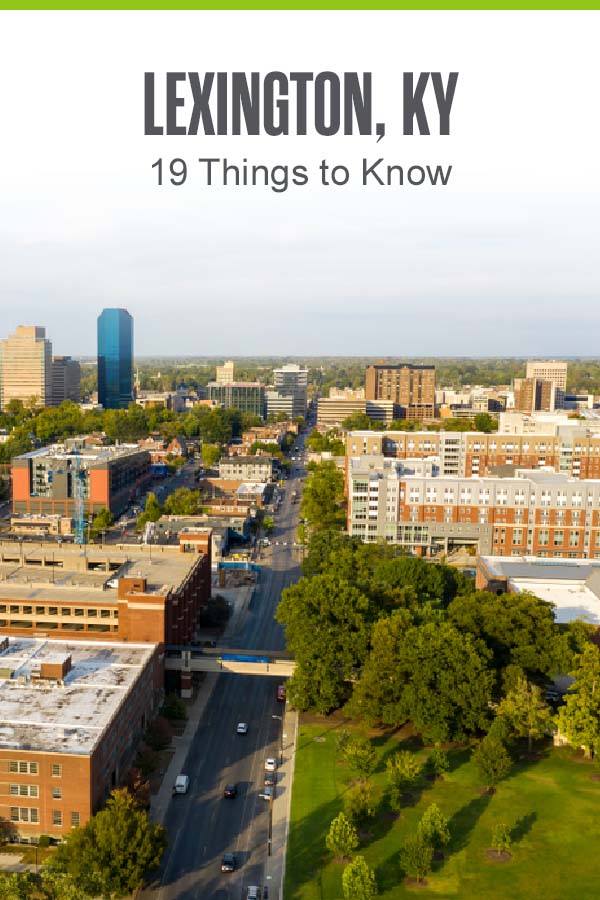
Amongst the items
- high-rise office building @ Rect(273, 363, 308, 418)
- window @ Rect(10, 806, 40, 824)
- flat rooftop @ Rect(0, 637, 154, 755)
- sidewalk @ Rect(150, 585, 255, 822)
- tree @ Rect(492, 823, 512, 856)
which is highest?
high-rise office building @ Rect(273, 363, 308, 418)

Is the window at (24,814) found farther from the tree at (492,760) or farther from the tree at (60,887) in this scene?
the tree at (492,760)

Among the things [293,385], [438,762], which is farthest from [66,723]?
[293,385]

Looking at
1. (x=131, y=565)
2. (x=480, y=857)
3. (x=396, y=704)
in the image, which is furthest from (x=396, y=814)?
(x=131, y=565)

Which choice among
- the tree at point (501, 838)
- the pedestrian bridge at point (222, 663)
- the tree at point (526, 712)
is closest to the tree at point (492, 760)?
the tree at point (526, 712)

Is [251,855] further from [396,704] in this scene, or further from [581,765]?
[581,765]

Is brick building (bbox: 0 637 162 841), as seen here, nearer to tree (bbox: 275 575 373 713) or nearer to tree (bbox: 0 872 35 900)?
tree (bbox: 0 872 35 900)

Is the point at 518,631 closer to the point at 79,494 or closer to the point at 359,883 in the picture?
the point at 359,883

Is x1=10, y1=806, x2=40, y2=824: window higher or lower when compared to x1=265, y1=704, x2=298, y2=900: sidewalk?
higher

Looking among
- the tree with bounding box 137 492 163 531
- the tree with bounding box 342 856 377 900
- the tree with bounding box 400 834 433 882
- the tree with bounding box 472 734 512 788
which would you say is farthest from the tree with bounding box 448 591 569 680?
the tree with bounding box 137 492 163 531
